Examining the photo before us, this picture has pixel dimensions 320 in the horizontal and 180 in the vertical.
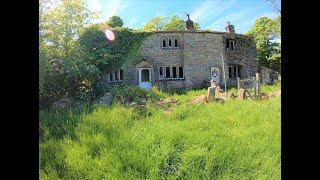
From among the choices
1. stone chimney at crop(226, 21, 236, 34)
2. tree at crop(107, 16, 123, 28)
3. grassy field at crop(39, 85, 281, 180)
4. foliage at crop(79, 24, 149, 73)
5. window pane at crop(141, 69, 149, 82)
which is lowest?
grassy field at crop(39, 85, 281, 180)

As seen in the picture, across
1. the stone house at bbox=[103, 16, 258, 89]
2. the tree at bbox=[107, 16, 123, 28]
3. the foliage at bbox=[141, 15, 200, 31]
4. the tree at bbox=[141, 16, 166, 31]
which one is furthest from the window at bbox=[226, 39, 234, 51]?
the tree at bbox=[107, 16, 123, 28]

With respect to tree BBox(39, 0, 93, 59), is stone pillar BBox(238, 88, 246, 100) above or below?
below

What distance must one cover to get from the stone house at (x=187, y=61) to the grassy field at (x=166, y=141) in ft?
0.26

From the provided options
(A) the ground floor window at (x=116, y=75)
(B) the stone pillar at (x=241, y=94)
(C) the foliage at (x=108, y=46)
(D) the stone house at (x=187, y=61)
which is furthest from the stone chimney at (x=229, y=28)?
(A) the ground floor window at (x=116, y=75)

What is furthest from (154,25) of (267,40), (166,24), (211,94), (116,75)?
(267,40)

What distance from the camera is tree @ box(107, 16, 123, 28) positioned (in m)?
1.97

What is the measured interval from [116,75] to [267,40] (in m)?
0.66

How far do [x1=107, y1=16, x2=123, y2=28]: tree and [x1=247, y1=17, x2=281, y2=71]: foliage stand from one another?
0.55 meters

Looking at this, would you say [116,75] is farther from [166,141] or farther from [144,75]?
[166,141]

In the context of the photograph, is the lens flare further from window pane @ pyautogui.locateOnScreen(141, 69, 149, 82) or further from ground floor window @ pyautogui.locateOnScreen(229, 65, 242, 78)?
ground floor window @ pyautogui.locateOnScreen(229, 65, 242, 78)

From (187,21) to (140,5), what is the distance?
0.21 metres

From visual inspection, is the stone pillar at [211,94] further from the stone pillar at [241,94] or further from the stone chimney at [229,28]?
the stone chimney at [229,28]
